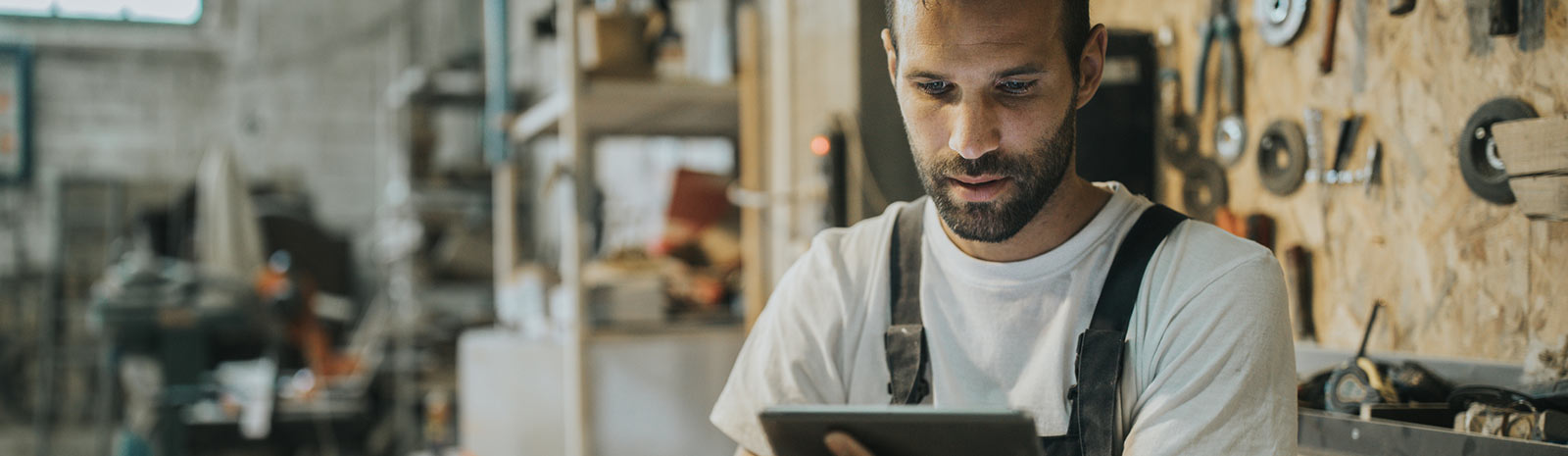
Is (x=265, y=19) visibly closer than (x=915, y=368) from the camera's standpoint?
No

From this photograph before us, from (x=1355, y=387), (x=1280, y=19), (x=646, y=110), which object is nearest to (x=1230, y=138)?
(x=1280, y=19)

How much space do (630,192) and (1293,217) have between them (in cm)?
458

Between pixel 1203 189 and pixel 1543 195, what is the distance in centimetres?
95

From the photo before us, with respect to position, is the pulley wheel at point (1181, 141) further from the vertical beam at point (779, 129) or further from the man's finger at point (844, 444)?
the man's finger at point (844, 444)

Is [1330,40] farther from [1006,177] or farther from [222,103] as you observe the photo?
A: [222,103]

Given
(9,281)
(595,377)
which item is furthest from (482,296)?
(595,377)

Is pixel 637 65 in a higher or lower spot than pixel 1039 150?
higher

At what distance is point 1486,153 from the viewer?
1.75 metres

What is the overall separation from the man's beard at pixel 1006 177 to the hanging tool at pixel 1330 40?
3.20ft

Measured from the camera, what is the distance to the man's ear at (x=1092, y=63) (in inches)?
51.9

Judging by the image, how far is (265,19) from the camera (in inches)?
334

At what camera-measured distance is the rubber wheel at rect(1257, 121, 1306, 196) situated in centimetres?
216

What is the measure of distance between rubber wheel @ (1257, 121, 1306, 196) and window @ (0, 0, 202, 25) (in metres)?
7.99

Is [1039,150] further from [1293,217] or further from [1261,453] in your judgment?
[1293,217]
